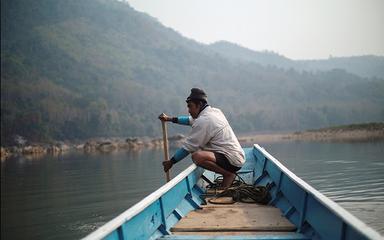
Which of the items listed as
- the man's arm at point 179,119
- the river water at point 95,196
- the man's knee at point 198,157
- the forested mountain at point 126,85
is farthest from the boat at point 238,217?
the forested mountain at point 126,85

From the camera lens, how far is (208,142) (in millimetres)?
5699

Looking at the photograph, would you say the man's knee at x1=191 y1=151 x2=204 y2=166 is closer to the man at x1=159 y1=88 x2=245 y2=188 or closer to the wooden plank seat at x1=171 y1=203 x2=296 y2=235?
the man at x1=159 y1=88 x2=245 y2=188

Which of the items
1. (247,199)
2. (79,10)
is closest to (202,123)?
(247,199)

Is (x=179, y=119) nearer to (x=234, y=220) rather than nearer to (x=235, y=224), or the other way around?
(x=234, y=220)

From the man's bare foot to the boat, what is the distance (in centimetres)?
39

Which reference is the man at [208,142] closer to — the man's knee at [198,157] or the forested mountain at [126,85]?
the man's knee at [198,157]

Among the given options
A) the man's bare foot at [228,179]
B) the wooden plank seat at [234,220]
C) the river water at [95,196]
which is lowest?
the river water at [95,196]

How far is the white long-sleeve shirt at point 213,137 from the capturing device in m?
5.49

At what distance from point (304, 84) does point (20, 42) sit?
87204mm

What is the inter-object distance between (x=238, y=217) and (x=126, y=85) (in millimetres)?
103256

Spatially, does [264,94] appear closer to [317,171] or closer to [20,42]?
[20,42]

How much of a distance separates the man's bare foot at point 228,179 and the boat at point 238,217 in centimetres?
39

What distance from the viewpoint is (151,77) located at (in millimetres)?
120500

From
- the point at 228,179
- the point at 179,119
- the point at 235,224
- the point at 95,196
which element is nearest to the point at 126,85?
the point at 95,196
